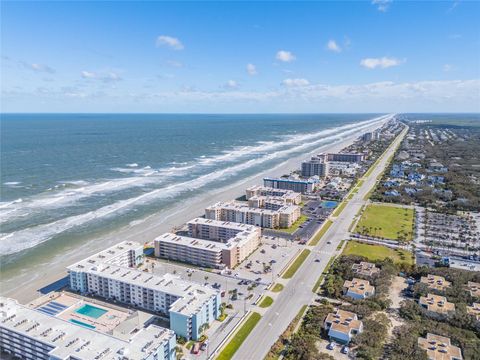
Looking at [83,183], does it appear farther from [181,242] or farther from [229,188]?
[181,242]

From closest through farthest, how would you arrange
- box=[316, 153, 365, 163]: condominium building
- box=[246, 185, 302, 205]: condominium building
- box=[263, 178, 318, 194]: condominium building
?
box=[246, 185, 302, 205]: condominium building → box=[263, 178, 318, 194]: condominium building → box=[316, 153, 365, 163]: condominium building

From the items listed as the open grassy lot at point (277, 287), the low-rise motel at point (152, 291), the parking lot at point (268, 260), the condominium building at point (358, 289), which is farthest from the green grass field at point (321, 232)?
the low-rise motel at point (152, 291)

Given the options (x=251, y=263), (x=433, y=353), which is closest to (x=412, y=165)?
(x=251, y=263)

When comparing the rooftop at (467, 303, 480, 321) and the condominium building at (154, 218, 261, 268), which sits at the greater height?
the condominium building at (154, 218, 261, 268)

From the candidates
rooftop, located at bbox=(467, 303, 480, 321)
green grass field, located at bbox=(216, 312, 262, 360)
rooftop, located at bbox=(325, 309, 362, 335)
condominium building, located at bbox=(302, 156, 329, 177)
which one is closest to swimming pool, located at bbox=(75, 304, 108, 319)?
green grass field, located at bbox=(216, 312, 262, 360)

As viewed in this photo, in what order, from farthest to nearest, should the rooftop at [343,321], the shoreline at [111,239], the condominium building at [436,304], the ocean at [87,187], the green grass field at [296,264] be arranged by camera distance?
the ocean at [87,187], the green grass field at [296,264], the shoreline at [111,239], the condominium building at [436,304], the rooftop at [343,321]

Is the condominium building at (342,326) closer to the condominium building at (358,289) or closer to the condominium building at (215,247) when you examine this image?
the condominium building at (358,289)

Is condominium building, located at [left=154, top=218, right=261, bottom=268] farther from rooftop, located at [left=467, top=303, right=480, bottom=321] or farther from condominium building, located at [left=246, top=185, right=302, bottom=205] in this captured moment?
rooftop, located at [left=467, top=303, right=480, bottom=321]
